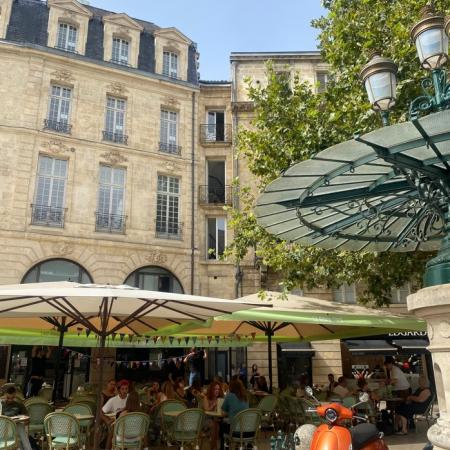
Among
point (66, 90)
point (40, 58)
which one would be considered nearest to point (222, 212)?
point (66, 90)

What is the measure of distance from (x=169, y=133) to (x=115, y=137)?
2395 mm

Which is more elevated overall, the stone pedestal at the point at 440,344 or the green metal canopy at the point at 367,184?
the green metal canopy at the point at 367,184

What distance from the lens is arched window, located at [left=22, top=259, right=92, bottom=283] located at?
51.9 ft

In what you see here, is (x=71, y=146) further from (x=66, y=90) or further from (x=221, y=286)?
(x=221, y=286)

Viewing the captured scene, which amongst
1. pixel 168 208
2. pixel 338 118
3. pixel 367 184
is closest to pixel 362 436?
pixel 367 184

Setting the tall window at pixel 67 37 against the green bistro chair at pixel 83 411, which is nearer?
the green bistro chair at pixel 83 411

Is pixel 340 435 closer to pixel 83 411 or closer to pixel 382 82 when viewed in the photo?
pixel 382 82

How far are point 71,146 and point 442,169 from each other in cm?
1550

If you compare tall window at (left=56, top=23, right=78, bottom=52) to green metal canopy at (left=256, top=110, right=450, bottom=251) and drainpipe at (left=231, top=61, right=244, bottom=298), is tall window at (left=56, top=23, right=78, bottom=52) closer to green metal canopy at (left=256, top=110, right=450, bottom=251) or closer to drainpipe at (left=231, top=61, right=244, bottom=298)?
drainpipe at (left=231, top=61, right=244, bottom=298)

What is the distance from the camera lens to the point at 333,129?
10094mm

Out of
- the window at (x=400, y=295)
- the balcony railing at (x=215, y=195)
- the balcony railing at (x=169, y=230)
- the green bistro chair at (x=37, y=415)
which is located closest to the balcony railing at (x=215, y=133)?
the balcony railing at (x=215, y=195)

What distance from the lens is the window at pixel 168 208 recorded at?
1823 cm

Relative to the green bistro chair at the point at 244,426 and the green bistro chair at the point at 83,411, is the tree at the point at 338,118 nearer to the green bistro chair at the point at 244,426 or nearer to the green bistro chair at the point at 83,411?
the green bistro chair at the point at 244,426

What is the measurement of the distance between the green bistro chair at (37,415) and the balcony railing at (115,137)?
12.0 m
